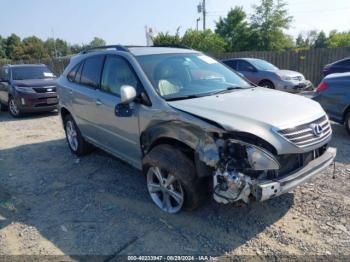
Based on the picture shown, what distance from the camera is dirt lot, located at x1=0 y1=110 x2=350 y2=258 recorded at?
3.10m

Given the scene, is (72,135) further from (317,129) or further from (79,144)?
(317,129)

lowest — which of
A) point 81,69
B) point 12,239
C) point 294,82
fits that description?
point 12,239

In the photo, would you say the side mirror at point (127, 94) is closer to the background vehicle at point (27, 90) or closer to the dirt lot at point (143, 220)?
the dirt lot at point (143, 220)

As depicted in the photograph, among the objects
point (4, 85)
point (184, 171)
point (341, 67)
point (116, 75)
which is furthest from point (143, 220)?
point (341, 67)

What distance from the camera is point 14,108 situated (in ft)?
34.2

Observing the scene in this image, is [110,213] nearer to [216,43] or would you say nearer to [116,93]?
[116,93]

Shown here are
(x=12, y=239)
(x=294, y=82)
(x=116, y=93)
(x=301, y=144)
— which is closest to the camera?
(x=301, y=144)

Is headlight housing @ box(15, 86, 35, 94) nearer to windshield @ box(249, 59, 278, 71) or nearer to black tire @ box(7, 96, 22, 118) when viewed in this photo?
black tire @ box(7, 96, 22, 118)

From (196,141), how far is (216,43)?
2598cm

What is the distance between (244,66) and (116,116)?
9.51m

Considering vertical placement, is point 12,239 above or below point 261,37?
below

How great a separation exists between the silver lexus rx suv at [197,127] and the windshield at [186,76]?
1cm

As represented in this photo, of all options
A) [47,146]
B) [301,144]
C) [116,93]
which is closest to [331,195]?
[301,144]

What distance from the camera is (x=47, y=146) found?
22.2 ft
